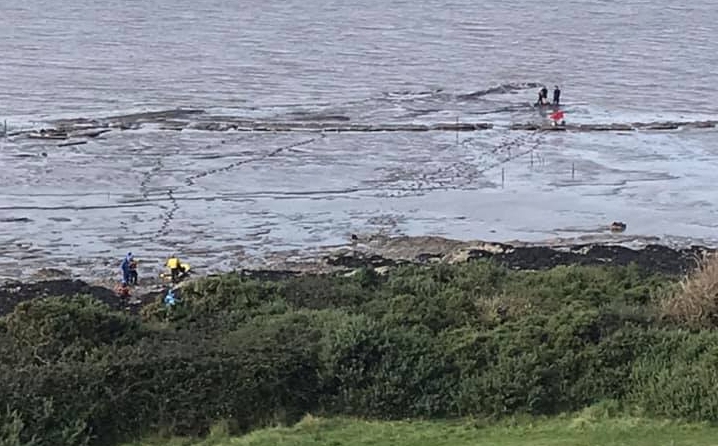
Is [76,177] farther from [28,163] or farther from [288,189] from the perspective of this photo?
[288,189]

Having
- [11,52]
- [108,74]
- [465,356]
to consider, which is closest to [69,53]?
[11,52]

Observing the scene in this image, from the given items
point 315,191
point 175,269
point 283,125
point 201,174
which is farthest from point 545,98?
point 175,269

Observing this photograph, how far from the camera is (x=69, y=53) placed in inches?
2876

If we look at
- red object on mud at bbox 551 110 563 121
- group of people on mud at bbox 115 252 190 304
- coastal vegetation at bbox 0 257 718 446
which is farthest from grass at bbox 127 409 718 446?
red object on mud at bbox 551 110 563 121

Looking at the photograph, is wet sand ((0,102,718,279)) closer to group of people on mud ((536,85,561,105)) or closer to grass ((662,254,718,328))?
group of people on mud ((536,85,561,105))

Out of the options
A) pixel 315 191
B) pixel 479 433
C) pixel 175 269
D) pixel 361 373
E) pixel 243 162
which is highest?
pixel 361 373

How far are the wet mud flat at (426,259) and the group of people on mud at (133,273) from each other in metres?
0.21

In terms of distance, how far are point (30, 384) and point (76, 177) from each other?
24070mm

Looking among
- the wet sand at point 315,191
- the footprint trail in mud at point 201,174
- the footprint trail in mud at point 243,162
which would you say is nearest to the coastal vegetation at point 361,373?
the wet sand at point 315,191

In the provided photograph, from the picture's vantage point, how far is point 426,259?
2742 cm

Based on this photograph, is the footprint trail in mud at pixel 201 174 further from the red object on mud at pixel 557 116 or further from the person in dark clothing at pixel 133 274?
the red object on mud at pixel 557 116

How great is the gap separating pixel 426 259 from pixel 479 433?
13365 millimetres

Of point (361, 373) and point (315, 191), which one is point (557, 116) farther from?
point (361, 373)

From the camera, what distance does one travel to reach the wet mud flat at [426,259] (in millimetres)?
24516
